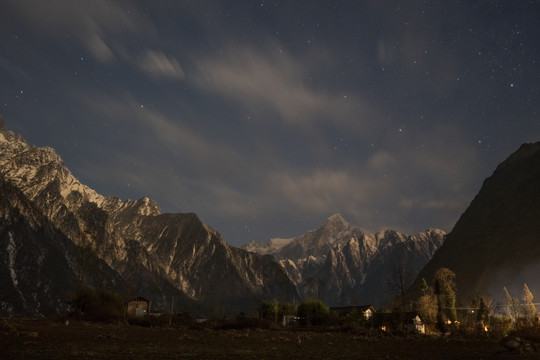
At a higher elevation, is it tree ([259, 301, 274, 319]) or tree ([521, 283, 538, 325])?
tree ([521, 283, 538, 325])

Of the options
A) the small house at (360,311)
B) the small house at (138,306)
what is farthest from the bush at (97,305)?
the small house at (360,311)

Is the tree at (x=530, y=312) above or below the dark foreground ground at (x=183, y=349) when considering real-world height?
above

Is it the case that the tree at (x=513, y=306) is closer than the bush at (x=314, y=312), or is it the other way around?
the tree at (x=513, y=306)

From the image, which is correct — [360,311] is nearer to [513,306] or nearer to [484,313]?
[484,313]

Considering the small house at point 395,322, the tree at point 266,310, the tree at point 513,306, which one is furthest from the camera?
the tree at point 266,310

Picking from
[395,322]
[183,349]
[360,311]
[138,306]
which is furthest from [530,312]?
[138,306]

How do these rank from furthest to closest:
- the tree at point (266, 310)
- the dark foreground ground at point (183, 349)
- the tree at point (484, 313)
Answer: the tree at point (266, 310) < the tree at point (484, 313) < the dark foreground ground at point (183, 349)

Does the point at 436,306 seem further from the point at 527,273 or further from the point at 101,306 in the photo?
the point at 527,273

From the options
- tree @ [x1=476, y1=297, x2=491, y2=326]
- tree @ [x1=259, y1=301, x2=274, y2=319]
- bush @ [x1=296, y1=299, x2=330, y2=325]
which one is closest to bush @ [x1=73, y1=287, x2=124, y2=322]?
bush @ [x1=296, y1=299, x2=330, y2=325]

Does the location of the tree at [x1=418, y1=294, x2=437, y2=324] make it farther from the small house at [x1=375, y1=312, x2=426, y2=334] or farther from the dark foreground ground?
the dark foreground ground

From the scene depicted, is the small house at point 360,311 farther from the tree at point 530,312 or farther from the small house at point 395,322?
the tree at point 530,312

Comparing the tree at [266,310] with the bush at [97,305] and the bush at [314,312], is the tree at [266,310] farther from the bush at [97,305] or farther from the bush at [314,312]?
the bush at [97,305]

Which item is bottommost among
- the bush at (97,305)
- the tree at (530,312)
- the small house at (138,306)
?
the small house at (138,306)

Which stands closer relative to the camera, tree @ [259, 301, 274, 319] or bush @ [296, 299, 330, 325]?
bush @ [296, 299, 330, 325]
